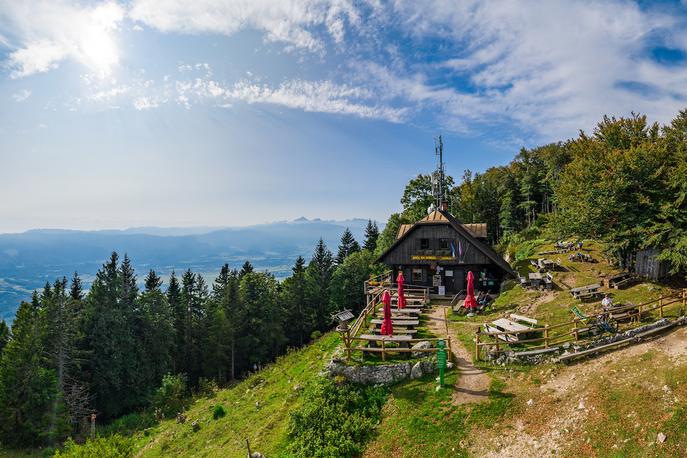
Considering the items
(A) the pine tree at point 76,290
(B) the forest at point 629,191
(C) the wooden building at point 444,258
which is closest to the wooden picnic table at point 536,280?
(C) the wooden building at point 444,258

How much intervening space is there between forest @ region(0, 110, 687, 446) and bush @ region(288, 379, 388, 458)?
19846 mm

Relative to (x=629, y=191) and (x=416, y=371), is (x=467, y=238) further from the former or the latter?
(x=416, y=371)

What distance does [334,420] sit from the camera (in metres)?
15.0

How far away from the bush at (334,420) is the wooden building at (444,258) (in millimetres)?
17164

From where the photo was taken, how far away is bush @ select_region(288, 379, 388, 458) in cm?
1395

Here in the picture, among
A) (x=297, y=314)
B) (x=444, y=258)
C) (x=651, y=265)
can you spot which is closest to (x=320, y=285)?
(x=297, y=314)

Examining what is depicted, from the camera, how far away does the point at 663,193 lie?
23.0 metres

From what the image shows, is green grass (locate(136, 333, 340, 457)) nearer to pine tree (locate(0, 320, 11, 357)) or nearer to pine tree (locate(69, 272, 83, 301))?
pine tree (locate(0, 320, 11, 357))

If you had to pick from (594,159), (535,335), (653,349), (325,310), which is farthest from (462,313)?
(325,310)

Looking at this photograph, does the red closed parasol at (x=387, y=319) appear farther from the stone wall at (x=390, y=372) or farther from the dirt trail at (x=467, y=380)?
the dirt trail at (x=467, y=380)

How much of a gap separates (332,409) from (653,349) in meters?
14.2

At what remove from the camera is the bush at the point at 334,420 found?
45.8 ft

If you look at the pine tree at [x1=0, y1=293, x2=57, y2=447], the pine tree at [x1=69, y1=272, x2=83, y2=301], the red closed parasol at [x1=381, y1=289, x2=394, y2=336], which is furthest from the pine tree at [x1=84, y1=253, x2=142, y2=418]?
the red closed parasol at [x1=381, y1=289, x2=394, y2=336]

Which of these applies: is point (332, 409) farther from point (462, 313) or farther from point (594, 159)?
point (594, 159)
